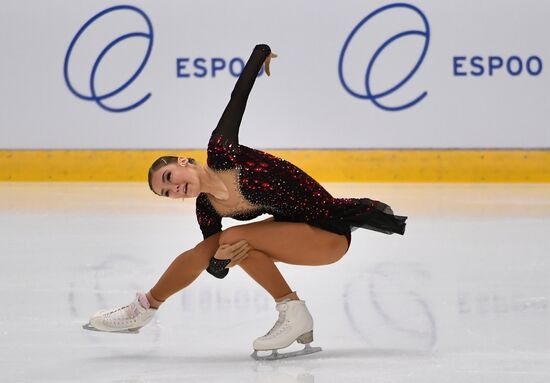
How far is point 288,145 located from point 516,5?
205 centimetres

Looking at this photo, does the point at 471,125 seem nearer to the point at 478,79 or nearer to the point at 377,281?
the point at 478,79

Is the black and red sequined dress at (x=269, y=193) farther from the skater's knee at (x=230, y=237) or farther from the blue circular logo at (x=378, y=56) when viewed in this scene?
the blue circular logo at (x=378, y=56)

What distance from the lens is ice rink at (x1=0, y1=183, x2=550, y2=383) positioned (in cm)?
268

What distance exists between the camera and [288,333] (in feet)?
9.30

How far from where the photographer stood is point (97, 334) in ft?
10.3

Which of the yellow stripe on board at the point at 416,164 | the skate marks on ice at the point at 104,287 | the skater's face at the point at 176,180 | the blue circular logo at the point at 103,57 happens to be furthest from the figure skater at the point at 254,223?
the blue circular logo at the point at 103,57

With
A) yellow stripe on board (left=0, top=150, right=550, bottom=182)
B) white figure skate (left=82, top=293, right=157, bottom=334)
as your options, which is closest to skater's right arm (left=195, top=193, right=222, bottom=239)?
white figure skate (left=82, top=293, right=157, bottom=334)

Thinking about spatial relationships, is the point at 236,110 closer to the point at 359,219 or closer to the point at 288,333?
the point at 359,219

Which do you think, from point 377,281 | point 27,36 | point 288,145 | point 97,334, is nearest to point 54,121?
point 27,36

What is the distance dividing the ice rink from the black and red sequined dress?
1.08ft

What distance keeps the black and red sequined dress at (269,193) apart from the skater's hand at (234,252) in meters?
0.04

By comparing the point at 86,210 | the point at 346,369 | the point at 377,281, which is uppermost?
the point at 86,210

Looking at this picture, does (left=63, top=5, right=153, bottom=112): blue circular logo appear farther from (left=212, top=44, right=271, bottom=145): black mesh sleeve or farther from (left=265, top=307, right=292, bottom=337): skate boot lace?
(left=265, top=307, right=292, bottom=337): skate boot lace

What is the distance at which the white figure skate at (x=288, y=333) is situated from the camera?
2.81 metres
